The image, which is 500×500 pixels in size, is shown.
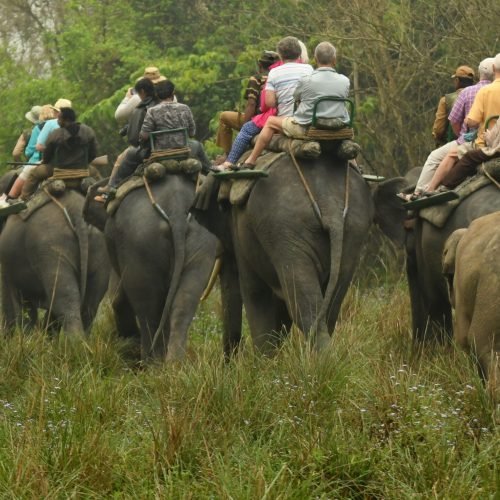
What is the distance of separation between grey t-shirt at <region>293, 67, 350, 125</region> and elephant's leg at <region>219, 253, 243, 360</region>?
207 centimetres

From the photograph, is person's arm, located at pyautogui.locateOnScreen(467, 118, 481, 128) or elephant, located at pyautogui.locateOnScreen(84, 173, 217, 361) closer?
person's arm, located at pyautogui.locateOnScreen(467, 118, 481, 128)

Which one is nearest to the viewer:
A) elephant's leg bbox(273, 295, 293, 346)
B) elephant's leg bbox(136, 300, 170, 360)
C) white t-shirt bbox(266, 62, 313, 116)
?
white t-shirt bbox(266, 62, 313, 116)

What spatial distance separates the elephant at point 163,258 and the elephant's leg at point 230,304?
18cm

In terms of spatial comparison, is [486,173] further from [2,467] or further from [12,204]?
[12,204]

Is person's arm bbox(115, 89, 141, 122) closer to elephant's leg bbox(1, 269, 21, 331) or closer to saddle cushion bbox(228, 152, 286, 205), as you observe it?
elephant's leg bbox(1, 269, 21, 331)

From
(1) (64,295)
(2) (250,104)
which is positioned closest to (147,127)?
(2) (250,104)

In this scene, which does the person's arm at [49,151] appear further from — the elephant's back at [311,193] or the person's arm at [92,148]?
the elephant's back at [311,193]

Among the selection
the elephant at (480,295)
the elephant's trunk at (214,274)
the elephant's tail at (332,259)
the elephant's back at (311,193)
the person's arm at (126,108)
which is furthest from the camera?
the person's arm at (126,108)

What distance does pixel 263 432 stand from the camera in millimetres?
8859

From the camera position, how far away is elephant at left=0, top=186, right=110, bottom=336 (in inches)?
592

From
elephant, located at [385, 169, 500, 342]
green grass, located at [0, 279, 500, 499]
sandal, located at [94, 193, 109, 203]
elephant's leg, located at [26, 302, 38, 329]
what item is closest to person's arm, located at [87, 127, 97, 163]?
sandal, located at [94, 193, 109, 203]

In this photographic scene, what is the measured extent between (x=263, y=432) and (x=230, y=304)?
4.26 m

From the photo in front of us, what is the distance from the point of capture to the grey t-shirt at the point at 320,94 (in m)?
11.3

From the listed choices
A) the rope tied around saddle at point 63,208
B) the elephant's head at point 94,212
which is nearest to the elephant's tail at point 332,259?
the elephant's head at point 94,212
